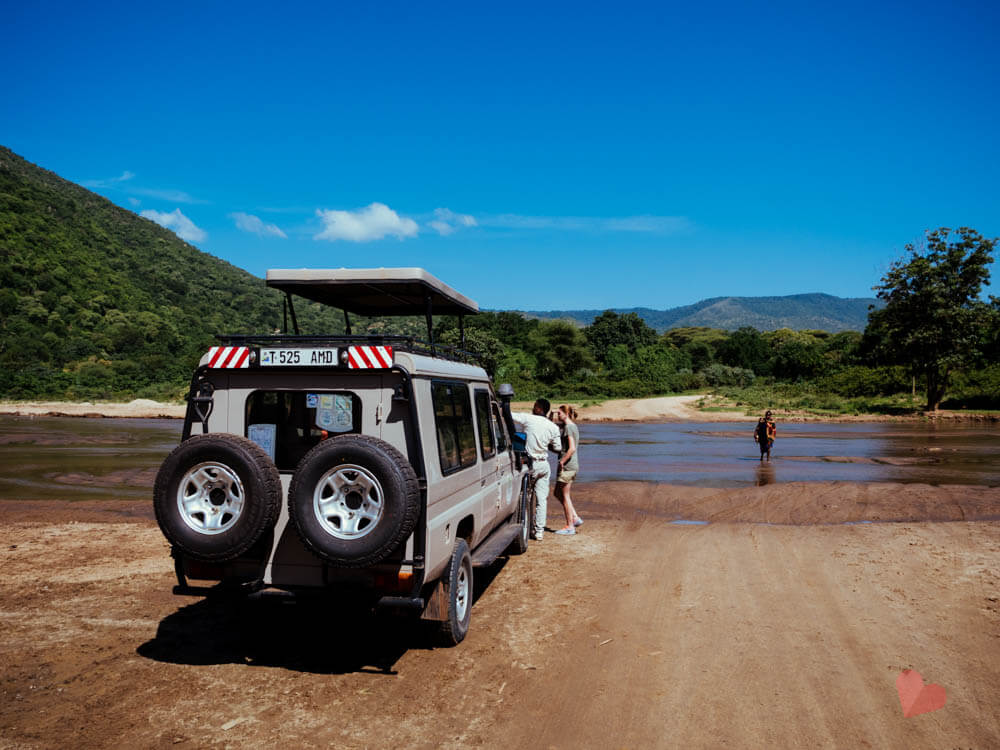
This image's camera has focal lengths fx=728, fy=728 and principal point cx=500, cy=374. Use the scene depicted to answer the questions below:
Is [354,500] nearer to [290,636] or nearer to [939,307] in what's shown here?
[290,636]

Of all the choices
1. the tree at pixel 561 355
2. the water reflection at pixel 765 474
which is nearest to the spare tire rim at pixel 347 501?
the water reflection at pixel 765 474

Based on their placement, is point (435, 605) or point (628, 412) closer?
point (435, 605)

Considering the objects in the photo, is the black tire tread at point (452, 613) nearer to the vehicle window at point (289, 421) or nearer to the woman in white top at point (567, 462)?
the vehicle window at point (289, 421)

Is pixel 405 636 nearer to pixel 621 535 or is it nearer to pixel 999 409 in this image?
pixel 621 535

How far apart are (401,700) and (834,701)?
2.91 meters

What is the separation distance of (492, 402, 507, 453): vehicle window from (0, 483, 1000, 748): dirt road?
1485 millimetres

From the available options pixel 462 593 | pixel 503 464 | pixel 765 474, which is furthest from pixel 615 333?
pixel 462 593

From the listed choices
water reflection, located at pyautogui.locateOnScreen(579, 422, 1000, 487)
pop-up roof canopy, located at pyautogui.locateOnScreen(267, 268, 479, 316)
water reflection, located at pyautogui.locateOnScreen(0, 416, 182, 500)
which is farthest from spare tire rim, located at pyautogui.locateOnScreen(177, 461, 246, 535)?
water reflection, located at pyautogui.locateOnScreen(579, 422, 1000, 487)

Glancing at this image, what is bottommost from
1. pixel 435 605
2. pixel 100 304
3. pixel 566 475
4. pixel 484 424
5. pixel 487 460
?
pixel 435 605

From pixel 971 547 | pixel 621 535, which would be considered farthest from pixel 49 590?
pixel 971 547

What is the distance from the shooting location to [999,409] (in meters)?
43.1

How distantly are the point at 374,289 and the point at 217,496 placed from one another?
9.85ft

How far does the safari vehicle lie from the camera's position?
16.1ft

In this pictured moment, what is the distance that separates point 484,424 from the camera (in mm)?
7379
